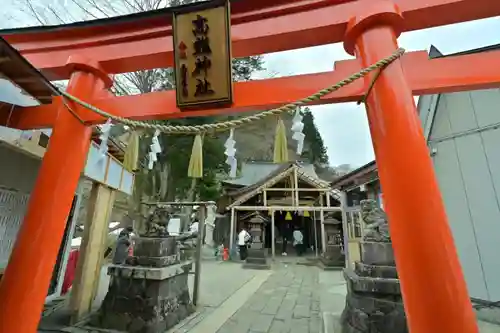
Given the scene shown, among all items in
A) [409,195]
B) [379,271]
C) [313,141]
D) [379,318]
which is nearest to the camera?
[409,195]

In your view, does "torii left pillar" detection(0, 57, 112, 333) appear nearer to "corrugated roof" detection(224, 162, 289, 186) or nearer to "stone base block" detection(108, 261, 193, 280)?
"stone base block" detection(108, 261, 193, 280)

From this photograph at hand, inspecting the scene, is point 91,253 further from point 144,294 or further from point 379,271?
point 379,271

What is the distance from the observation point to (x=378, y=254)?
4281 millimetres

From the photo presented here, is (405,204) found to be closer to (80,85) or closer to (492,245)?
(80,85)

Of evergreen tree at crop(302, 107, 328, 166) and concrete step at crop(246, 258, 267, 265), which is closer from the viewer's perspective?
concrete step at crop(246, 258, 267, 265)

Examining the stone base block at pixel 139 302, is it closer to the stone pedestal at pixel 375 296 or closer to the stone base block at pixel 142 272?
the stone base block at pixel 142 272

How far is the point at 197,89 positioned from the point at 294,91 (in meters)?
0.94

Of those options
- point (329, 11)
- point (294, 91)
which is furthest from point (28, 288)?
point (329, 11)

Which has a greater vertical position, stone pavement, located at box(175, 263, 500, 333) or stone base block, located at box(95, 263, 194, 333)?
stone base block, located at box(95, 263, 194, 333)

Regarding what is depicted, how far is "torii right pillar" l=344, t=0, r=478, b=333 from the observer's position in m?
1.56

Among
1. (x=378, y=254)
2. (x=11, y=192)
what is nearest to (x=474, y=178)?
(x=378, y=254)

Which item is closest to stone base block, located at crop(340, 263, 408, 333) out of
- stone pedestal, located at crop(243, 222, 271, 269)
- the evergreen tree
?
stone pedestal, located at crop(243, 222, 271, 269)

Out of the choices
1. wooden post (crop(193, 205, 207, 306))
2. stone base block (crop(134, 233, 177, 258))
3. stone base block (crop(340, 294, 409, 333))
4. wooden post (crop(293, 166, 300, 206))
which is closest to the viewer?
stone base block (crop(340, 294, 409, 333))

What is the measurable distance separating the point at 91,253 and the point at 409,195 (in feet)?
18.7
